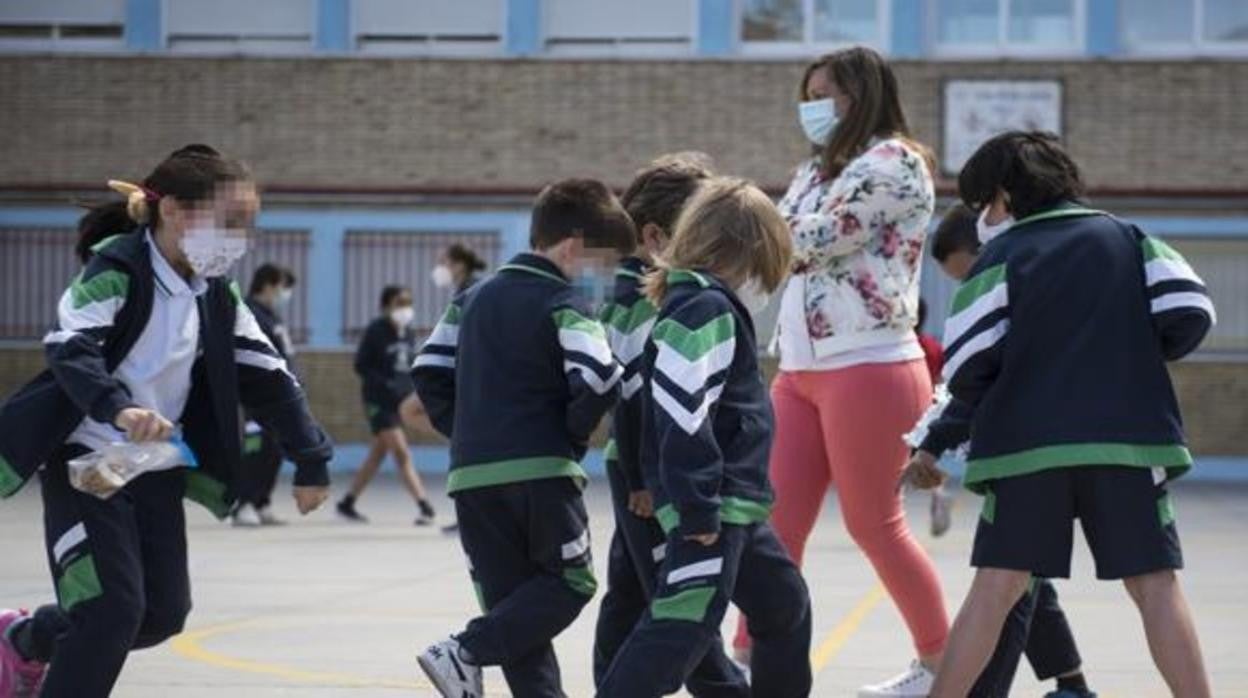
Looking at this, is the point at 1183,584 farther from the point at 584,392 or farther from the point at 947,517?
the point at 584,392

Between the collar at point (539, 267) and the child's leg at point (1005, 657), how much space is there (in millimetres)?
1613

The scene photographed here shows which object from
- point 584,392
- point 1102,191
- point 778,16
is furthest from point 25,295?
point 584,392

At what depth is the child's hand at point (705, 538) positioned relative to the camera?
6938 millimetres

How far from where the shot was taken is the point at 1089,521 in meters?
7.30

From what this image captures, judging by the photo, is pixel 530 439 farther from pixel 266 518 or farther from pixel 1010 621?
pixel 266 518

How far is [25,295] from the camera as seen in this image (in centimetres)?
3100

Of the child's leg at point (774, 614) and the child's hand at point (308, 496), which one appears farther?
the child's hand at point (308, 496)

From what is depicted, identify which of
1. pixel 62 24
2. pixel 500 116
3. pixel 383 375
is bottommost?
pixel 383 375

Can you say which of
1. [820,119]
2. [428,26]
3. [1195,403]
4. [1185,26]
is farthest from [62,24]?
[820,119]

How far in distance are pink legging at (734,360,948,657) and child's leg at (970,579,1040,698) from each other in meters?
0.76

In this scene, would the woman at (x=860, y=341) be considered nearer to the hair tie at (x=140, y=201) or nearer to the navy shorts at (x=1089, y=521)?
the navy shorts at (x=1089, y=521)

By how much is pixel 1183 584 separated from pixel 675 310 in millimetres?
7814

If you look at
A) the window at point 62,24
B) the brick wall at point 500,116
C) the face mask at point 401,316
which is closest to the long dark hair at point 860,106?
the face mask at point 401,316

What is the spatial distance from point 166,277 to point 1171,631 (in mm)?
2881
